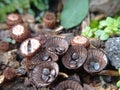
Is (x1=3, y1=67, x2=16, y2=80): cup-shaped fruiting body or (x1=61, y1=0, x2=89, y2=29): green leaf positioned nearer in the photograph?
(x1=3, y1=67, x2=16, y2=80): cup-shaped fruiting body

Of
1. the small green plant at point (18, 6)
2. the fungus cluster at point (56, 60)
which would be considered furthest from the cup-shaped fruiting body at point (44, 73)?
the small green plant at point (18, 6)

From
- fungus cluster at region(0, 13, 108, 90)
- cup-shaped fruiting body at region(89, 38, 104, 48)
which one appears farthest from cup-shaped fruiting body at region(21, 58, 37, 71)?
cup-shaped fruiting body at region(89, 38, 104, 48)

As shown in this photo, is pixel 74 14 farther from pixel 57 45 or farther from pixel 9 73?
pixel 9 73

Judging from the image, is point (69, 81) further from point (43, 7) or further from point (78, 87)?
point (43, 7)

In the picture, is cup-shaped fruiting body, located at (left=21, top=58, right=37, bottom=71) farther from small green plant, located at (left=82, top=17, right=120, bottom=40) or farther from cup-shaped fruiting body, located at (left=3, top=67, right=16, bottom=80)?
small green plant, located at (left=82, top=17, right=120, bottom=40)

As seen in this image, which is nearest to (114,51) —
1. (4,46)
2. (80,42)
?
(80,42)

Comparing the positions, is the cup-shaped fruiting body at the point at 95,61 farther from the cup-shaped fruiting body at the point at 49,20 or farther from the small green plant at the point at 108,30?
the cup-shaped fruiting body at the point at 49,20

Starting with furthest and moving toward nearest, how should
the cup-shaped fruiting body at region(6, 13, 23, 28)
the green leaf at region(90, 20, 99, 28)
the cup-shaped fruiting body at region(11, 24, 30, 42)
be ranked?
1. the green leaf at region(90, 20, 99, 28)
2. the cup-shaped fruiting body at region(6, 13, 23, 28)
3. the cup-shaped fruiting body at region(11, 24, 30, 42)

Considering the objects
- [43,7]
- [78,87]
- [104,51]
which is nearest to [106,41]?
[104,51]
